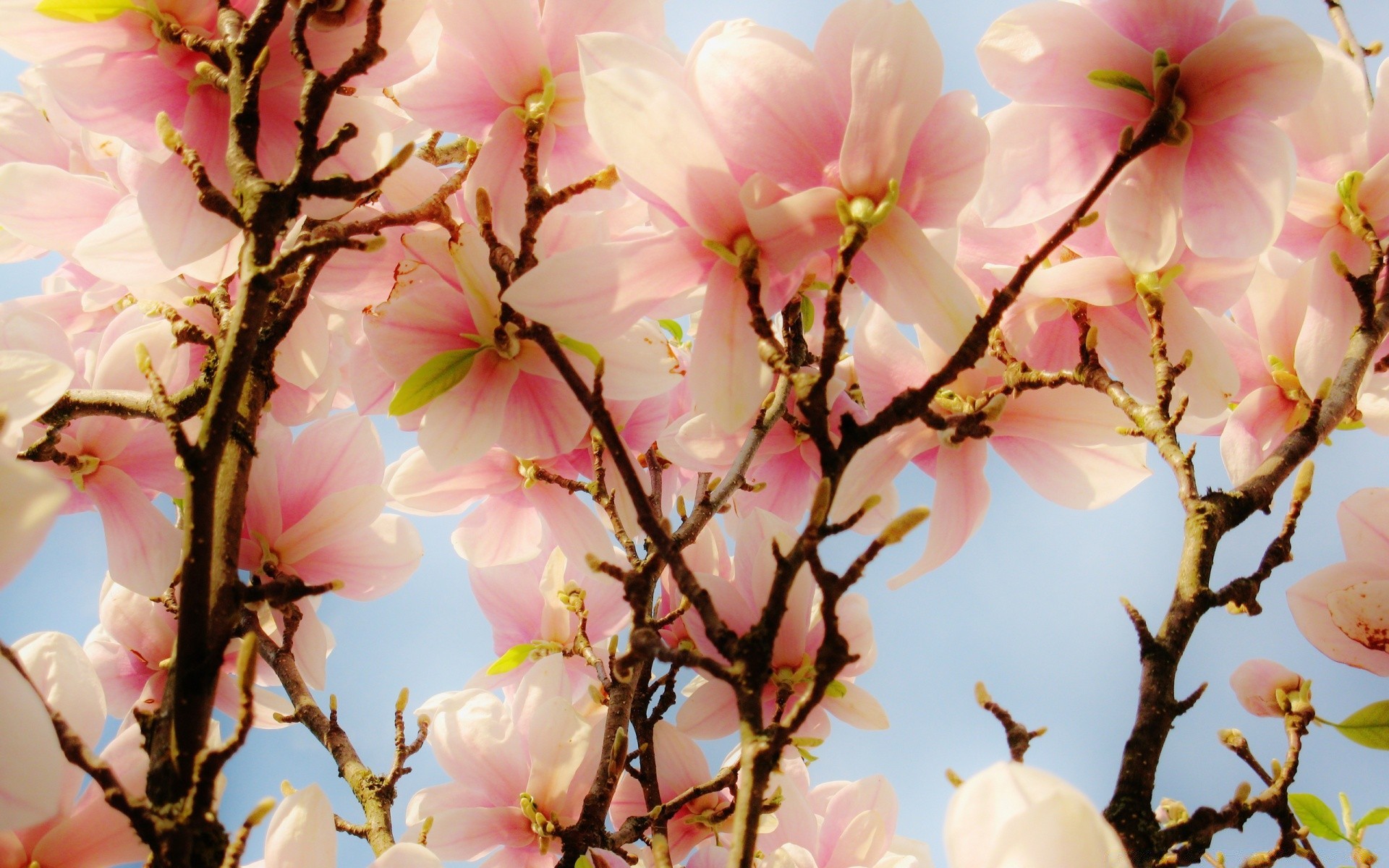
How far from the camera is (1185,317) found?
1123mm

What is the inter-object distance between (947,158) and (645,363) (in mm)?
418

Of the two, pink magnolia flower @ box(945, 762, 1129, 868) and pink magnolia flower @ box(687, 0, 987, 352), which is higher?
pink magnolia flower @ box(687, 0, 987, 352)

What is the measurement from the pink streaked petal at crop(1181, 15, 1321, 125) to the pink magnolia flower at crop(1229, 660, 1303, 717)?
72 centimetres

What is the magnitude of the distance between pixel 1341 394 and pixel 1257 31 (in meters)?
0.41

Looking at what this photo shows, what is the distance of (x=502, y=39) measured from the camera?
110 cm

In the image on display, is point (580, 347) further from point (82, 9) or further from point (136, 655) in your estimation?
point (136, 655)

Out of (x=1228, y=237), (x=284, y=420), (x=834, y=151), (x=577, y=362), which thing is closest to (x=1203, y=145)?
(x=1228, y=237)

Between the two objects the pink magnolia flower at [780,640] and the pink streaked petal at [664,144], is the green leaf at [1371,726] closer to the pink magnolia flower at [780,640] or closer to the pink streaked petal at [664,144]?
the pink magnolia flower at [780,640]

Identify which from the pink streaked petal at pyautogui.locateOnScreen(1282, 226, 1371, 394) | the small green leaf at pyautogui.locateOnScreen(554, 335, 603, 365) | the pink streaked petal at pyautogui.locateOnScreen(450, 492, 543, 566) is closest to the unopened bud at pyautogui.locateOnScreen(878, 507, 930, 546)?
the small green leaf at pyautogui.locateOnScreen(554, 335, 603, 365)

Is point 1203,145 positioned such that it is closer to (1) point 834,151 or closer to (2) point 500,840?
(1) point 834,151

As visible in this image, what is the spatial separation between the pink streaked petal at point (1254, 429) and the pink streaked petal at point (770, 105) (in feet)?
2.64

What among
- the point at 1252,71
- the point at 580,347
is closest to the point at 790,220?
the point at 580,347

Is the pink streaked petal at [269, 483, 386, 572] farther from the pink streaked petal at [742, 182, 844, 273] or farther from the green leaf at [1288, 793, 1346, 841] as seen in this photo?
the green leaf at [1288, 793, 1346, 841]

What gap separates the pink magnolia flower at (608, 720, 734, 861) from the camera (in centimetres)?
145
